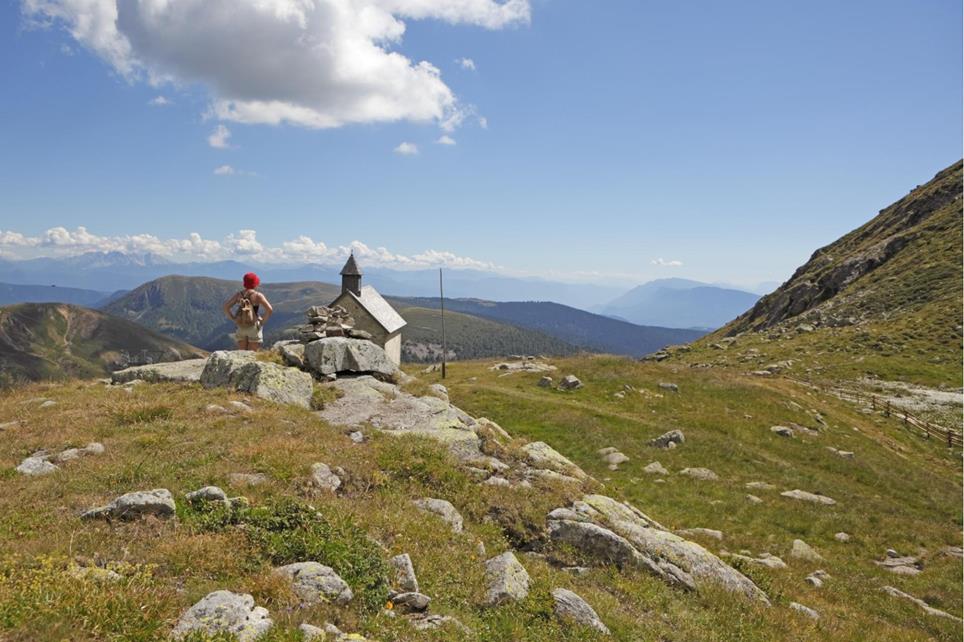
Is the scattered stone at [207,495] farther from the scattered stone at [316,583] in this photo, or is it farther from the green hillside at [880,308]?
the green hillside at [880,308]

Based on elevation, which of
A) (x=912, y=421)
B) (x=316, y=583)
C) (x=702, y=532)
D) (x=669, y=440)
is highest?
(x=316, y=583)

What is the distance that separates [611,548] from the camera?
1161 cm

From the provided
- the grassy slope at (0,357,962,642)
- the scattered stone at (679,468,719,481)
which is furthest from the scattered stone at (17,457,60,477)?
the scattered stone at (679,468,719,481)

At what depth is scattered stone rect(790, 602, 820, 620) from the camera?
1253cm

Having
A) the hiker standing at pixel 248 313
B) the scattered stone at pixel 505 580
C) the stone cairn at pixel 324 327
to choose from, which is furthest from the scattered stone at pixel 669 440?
the hiker standing at pixel 248 313

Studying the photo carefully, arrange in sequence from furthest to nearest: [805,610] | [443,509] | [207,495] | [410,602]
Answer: [805,610]
[443,509]
[207,495]
[410,602]

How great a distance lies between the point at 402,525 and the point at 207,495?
12.2ft

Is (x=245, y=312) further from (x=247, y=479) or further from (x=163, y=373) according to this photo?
(x=247, y=479)

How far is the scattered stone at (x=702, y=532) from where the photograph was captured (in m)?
18.6

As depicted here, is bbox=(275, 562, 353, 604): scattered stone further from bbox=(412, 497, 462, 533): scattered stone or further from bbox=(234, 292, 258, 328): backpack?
bbox=(234, 292, 258, 328): backpack

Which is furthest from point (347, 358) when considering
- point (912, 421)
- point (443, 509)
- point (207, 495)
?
point (912, 421)

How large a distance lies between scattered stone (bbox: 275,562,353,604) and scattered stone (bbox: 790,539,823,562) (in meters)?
17.2

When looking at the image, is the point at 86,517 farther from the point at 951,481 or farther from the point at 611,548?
the point at 951,481

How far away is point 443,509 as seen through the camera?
11812 millimetres
